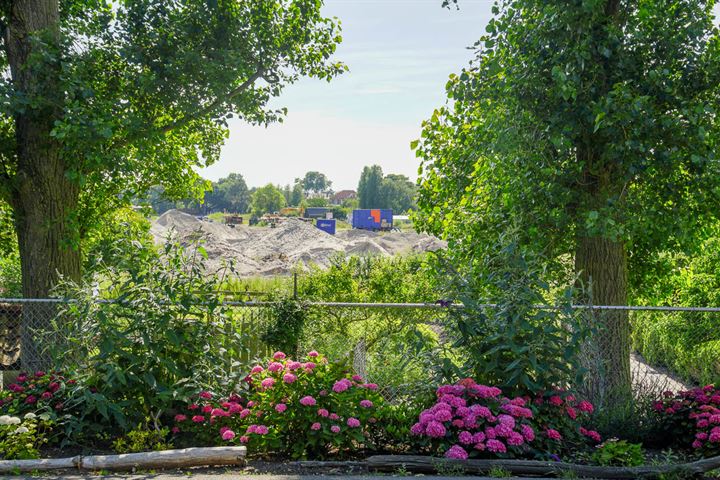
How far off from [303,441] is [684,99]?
5900mm

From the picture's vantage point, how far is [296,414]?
5.19m

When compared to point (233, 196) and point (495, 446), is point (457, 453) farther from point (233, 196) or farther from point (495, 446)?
point (233, 196)

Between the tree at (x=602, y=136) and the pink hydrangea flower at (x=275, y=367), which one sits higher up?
the tree at (x=602, y=136)

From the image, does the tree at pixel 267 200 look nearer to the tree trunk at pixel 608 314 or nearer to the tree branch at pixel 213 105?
the tree branch at pixel 213 105

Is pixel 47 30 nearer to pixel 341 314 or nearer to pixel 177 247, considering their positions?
pixel 177 247

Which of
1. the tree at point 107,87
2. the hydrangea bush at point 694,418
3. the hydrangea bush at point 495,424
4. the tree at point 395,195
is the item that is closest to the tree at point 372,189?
the tree at point 395,195

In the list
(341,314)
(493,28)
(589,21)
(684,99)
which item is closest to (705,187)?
(684,99)

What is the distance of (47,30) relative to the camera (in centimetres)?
863

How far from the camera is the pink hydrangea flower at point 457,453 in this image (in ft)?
15.7

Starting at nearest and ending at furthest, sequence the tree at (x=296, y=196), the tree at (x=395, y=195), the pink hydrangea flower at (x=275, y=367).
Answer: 1. the pink hydrangea flower at (x=275, y=367)
2. the tree at (x=395, y=195)
3. the tree at (x=296, y=196)

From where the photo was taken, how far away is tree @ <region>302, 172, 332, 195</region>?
182 metres

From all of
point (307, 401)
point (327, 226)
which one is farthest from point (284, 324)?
point (327, 226)

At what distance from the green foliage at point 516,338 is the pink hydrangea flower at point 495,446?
567 mm

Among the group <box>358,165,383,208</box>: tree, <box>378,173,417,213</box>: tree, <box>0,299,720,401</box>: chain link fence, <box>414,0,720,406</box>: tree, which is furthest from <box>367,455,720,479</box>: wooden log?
<box>358,165,383,208</box>: tree
